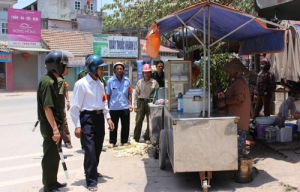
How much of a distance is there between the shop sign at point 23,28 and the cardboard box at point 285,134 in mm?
20896

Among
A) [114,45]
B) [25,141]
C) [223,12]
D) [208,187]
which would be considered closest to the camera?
[208,187]

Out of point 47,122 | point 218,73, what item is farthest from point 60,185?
point 218,73

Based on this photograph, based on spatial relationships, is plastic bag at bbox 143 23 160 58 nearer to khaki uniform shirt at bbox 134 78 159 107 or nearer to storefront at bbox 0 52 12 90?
khaki uniform shirt at bbox 134 78 159 107

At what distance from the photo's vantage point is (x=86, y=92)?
4.48 metres

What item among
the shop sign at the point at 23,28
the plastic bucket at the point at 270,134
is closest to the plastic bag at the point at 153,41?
the plastic bucket at the point at 270,134

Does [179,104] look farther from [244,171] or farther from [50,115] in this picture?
[50,115]

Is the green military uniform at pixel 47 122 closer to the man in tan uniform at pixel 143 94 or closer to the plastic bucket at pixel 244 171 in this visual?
the plastic bucket at pixel 244 171

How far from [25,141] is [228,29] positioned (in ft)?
17.3

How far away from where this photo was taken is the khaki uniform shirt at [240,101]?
4887 millimetres

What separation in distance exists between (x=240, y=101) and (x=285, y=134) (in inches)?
79.5

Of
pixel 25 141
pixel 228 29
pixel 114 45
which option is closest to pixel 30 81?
pixel 114 45

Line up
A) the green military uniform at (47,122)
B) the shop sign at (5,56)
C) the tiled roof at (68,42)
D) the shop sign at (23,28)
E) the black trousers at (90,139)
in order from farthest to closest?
the tiled roof at (68,42), the shop sign at (5,56), the shop sign at (23,28), the black trousers at (90,139), the green military uniform at (47,122)

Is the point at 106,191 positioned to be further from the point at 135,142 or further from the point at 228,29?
the point at 228,29

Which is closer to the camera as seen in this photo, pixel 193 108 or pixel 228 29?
pixel 193 108
